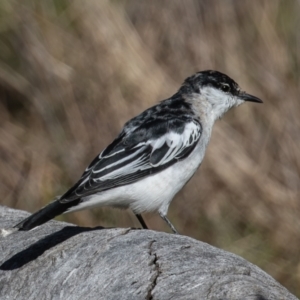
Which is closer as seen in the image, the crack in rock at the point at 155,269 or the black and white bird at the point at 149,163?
the crack in rock at the point at 155,269

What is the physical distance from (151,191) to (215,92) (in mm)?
1530

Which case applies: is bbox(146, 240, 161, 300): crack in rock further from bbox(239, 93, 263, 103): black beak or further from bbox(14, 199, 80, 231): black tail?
bbox(239, 93, 263, 103): black beak

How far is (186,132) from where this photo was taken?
20.7 feet

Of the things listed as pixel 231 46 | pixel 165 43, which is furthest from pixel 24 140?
pixel 231 46

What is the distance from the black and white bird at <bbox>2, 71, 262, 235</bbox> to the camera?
220 inches

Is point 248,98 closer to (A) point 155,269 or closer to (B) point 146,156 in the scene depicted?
(B) point 146,156

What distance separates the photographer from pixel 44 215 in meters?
4.98

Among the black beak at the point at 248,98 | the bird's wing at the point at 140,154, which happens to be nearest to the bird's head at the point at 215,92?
the black beak at the point at 248,98

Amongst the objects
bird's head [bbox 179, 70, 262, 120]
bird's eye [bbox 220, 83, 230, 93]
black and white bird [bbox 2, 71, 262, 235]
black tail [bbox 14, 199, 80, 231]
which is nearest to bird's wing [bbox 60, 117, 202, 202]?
black and white bird [bbox 2, 71, 262, 235]

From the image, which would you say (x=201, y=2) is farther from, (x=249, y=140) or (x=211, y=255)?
(x=211, y=255)

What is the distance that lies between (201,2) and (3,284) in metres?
5.11

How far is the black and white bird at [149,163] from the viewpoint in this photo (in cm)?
560

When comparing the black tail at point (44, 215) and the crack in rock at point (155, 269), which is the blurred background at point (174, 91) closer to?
the black tail at point (44, 215)

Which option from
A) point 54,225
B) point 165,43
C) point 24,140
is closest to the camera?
point 54,225
